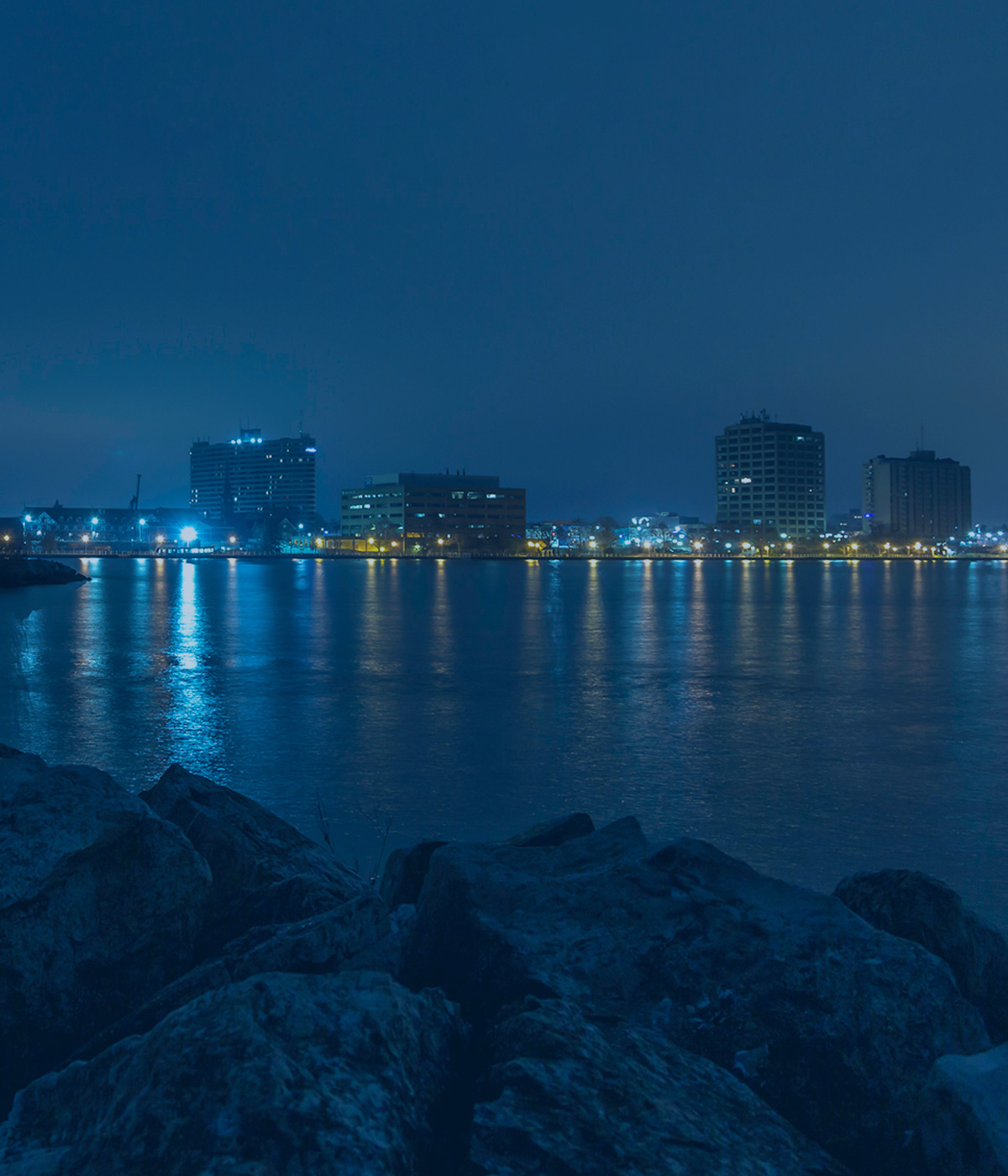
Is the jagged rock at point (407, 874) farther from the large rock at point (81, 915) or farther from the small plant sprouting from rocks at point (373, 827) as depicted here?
the small plant sprouting from rocks at point (373, 827)

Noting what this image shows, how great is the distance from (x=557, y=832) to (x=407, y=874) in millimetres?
1018

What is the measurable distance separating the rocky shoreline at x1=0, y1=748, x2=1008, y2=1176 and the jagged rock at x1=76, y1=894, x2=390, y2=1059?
1 cm

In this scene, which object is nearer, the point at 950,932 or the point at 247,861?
the point at 950,932

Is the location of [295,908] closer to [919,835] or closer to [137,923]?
[137,923]

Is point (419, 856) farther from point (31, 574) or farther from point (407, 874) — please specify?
point (31, 574)

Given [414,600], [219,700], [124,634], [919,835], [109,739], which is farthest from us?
[414,600]

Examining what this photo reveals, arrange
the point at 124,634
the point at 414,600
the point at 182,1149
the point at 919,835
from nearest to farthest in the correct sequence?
the point at 182,1149, the point at 919,835, the point at 124,634, the point at 414,600

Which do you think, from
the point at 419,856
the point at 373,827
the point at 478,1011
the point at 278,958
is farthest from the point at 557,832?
the point at 373,827


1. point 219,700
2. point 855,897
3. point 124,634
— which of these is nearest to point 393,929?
point 855,897

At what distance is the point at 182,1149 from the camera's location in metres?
2.87

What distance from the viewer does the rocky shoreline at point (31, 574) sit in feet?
274

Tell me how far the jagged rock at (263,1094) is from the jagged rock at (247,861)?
1415 mm

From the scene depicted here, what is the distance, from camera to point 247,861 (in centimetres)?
560

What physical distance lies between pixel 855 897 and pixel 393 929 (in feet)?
7.71
